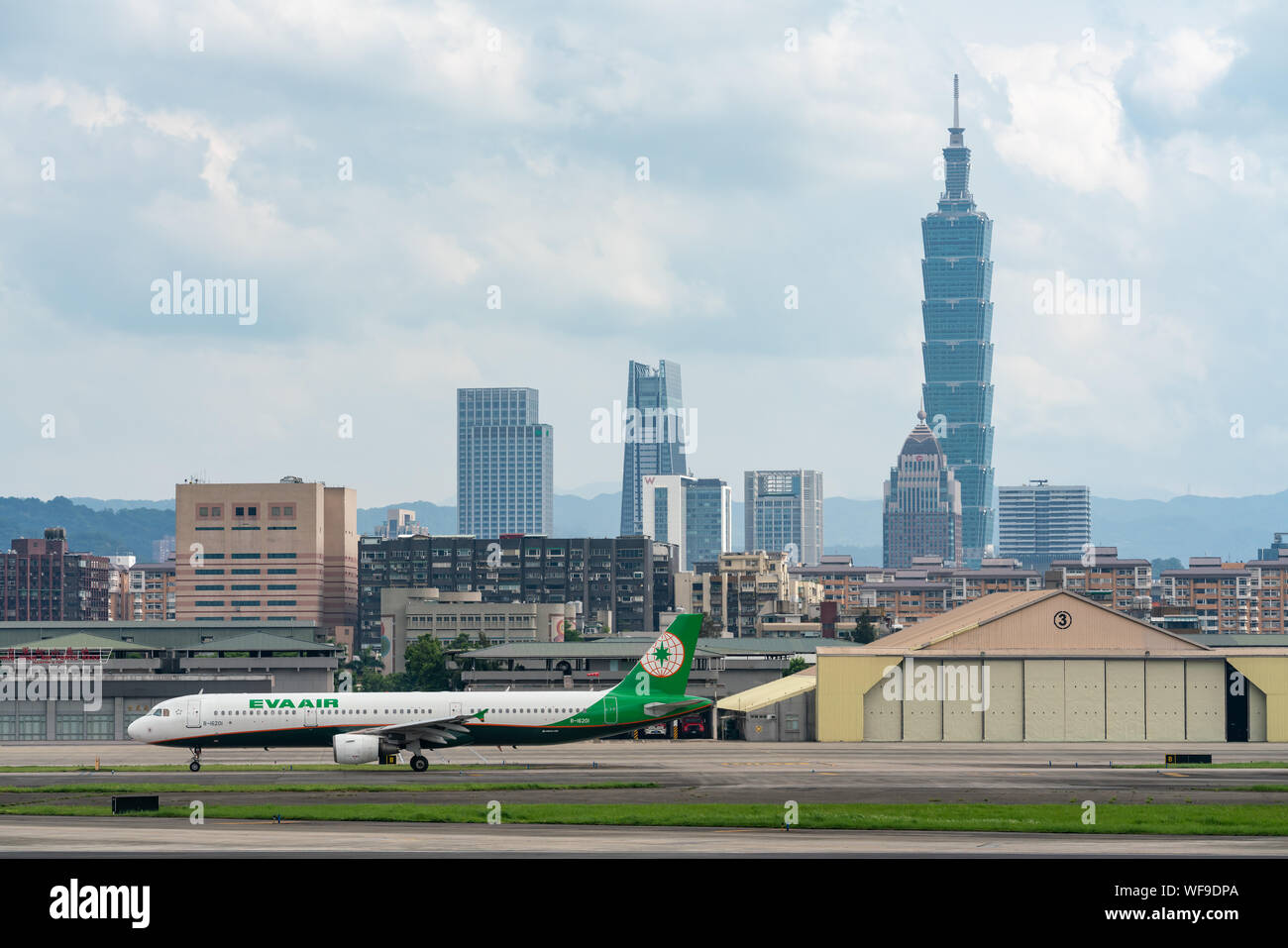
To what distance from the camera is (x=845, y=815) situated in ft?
145

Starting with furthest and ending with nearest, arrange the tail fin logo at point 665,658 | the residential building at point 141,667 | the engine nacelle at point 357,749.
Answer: the residential building at point 141,667, the tail fin logo at point 665,658, the engine nacelle at point 357,749

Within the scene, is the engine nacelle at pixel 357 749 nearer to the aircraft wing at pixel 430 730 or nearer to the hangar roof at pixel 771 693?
the aircraft wing at pixel 430 730

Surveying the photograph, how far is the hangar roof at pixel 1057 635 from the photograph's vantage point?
102438 millimetres

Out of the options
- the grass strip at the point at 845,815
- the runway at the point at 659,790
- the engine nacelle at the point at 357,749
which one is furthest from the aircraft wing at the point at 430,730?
the grass strip at the point at 845,815

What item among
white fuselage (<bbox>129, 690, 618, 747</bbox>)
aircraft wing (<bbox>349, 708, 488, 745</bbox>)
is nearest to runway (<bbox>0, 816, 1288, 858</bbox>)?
aircraft wing (<bbox>349, 708, 488, 745</bbox>)

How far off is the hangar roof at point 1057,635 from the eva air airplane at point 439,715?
3153cm

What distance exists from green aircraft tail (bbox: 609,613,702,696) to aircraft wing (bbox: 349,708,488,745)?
7858mm

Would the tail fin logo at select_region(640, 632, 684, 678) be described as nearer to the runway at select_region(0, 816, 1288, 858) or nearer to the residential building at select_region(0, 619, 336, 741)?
the runway at select_region(0, 816, 1288, 858)

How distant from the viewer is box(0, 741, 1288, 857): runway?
35531 millimetres

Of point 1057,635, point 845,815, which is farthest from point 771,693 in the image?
point 845,815

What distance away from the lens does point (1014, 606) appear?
346 ft
